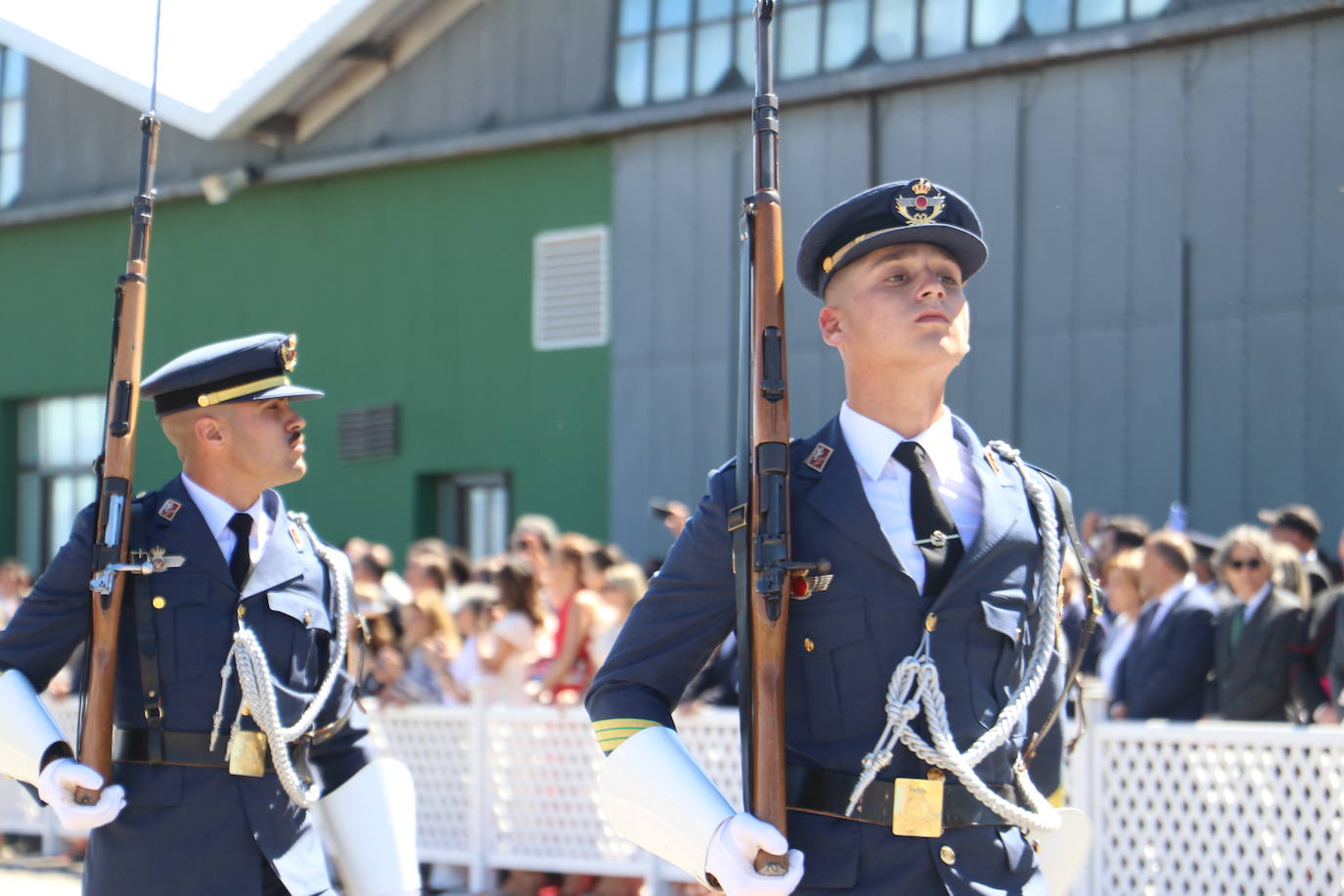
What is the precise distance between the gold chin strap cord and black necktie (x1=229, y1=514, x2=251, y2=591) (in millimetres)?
271

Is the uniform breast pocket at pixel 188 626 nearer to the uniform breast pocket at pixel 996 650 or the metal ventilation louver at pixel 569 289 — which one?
the uniform breast pocket at pixel 996 650

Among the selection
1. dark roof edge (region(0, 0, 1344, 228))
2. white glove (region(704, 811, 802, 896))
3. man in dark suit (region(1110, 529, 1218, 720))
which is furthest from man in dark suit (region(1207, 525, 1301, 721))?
dark roof edge (region(0, 0, 1344, 228))

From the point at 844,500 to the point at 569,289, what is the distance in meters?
12.9

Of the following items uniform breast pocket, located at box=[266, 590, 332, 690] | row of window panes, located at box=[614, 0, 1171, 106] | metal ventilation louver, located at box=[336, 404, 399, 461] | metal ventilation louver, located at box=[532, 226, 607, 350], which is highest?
row of window panes, located at box=[614, 0, 1171, 106]

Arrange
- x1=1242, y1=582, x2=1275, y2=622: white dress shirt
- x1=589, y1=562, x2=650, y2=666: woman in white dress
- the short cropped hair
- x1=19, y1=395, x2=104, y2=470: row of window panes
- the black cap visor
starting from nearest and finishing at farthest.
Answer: the black cap visor, x1=1242, y1=582, x2=1275, y2=622: white dress shirt, x1=589, y1=562, x2=650, y2=666: woman in white dress, the short cropped hair, x1=19, y1=395, x2=104, y2=470: row of window panes

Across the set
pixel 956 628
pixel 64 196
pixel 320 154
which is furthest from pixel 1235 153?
pixel 64 196

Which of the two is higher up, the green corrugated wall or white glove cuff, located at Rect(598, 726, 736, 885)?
the green corrugated wall

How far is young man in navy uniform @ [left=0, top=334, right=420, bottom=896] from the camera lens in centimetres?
380

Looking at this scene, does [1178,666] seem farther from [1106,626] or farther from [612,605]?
[612,605]

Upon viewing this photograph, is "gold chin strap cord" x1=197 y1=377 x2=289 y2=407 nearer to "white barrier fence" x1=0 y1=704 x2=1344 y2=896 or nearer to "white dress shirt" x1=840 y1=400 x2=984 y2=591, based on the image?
"white dress shirt" x1=840 y1=400 x2=984 y2=591

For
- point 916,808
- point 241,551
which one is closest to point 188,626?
→ point 241,551

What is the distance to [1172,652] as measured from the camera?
7.21 meters

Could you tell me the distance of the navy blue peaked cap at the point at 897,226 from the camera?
2.97 meters

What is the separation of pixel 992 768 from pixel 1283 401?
9.50m
